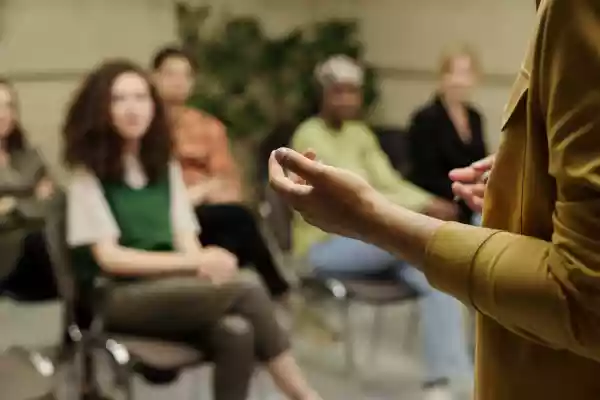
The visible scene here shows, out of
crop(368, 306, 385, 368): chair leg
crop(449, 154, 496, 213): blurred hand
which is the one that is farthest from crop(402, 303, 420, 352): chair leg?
crop(449, 154, 496, 213): blurred hand

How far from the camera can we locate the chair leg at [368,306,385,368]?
360 centimetres

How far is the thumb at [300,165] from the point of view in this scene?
33.4 inches

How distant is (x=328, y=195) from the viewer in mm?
848

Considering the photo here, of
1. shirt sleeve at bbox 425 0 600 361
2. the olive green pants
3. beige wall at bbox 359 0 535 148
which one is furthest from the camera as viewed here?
beige wall at bbox 359 0 535 148

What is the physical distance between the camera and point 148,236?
264cm

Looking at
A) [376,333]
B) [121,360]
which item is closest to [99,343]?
[121,360]

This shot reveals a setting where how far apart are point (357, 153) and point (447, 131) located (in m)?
0.36

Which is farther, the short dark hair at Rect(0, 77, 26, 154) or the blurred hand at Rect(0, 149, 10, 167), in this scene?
the short dark hair at Rect(0, 77, 26, 154)

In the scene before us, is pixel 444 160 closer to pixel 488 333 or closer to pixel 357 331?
pixel 357 331

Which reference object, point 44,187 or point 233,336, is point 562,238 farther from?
point 44,187

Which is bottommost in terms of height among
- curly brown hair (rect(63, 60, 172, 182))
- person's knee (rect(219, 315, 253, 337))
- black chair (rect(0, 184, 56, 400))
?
person's knee (rect(219, 315, 253, 337))

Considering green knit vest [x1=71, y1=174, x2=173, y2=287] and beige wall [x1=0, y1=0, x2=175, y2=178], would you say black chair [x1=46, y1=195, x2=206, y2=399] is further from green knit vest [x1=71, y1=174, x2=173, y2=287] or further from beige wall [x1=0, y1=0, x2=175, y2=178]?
beige wall [x1=0, y1=0, x2=175, y2=178]

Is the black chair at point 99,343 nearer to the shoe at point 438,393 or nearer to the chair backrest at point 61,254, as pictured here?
the chair backrest at point 61,254

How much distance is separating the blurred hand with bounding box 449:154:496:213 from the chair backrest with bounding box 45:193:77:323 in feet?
5.44
